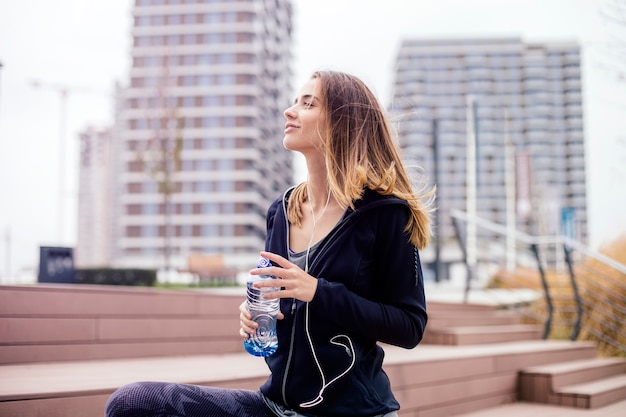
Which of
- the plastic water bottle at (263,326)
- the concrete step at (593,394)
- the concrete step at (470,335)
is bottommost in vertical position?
the concrete step at (593,394)

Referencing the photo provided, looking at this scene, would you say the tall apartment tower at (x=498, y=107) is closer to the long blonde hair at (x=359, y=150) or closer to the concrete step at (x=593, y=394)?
the concrete step at (x=593, y=394)

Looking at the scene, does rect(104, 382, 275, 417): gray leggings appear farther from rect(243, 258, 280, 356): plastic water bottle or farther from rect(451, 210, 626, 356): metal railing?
rect(451, 210, 626, 356): metal railing

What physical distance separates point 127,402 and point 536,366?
14.9 feet

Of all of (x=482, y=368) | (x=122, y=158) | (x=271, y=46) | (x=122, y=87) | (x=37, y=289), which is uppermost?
(x=271, y=46)

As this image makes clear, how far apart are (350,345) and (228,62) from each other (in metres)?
67.7

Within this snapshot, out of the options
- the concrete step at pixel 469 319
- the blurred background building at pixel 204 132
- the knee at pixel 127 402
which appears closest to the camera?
the knee at pixel 127 402

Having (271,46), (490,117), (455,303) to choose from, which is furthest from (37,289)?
(490,117)

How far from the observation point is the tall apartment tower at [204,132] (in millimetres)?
63875

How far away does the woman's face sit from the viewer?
183 centimetres

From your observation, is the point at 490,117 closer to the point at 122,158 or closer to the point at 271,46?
the point at 271,46

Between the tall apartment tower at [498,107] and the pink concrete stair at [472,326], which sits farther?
the tall apartment tower at [498,107]

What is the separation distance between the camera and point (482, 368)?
4590 millimetres

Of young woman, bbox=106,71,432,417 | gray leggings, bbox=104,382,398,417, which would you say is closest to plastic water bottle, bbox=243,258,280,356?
young woman, bbox=106,71,432,417

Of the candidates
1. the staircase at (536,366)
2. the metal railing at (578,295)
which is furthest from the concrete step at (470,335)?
the metal railing at (578,295)
